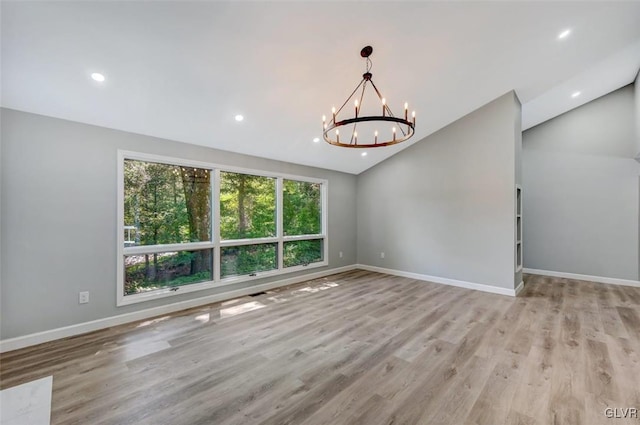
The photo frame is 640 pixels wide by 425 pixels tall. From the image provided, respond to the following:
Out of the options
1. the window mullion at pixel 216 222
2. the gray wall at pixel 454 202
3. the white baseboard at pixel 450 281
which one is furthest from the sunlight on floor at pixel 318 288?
the gray wall at pixel 454 202

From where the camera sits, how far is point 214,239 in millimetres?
4305

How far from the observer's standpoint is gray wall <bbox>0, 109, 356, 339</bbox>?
273 cm

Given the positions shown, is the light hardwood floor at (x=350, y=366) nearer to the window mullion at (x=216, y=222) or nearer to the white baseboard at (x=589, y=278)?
the window mullion at (x=216, y=222)

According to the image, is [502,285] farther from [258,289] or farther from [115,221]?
[115,221]

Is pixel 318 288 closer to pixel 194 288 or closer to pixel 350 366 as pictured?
pixel 194 288

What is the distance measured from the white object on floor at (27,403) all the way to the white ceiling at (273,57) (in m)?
2.64

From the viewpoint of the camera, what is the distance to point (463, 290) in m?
4.85

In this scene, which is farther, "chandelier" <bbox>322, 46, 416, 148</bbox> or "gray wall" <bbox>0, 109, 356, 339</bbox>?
"chandelier" <bbox>322, 46, 416, 148</bbox>

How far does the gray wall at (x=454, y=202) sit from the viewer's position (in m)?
4.60

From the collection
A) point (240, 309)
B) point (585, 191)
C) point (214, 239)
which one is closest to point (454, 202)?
point (585, 191)

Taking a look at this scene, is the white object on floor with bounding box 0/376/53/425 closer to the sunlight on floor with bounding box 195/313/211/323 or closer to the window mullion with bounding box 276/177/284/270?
the sunlight on floor with bounding box 195/313/211/323

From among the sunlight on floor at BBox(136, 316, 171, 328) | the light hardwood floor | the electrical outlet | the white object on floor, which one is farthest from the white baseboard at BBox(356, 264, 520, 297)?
the white object on floor

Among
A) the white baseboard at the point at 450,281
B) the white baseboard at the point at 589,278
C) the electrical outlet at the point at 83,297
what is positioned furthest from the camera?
the white baseboard at the point at 589,278

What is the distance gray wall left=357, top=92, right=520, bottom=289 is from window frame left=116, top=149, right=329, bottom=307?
1429 millimetres
